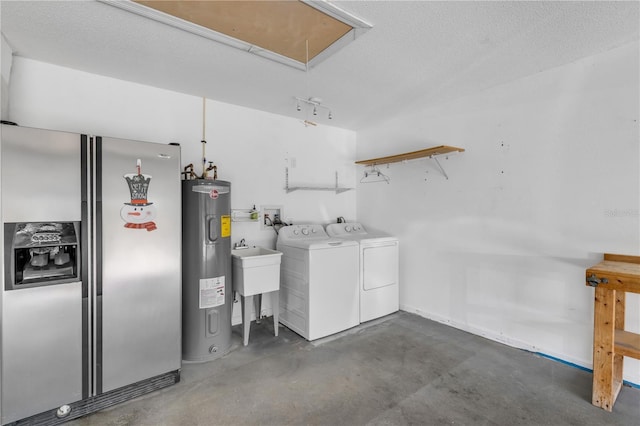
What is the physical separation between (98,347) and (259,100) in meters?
2.59

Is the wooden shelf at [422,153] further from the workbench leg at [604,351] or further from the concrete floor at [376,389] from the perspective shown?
the concrete floor at [376,389]

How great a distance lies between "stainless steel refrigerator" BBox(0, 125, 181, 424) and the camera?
1.69 meters

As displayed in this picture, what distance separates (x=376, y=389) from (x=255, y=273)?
56.1 inches

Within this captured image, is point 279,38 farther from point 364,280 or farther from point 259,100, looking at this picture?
point 364,280

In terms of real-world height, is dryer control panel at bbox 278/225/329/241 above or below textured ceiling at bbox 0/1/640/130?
below

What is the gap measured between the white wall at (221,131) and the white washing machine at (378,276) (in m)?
0.95

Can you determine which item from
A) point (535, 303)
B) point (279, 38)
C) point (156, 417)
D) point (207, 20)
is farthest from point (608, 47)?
point (156, 417)

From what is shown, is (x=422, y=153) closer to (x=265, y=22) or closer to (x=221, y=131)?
(x=265, y=22)

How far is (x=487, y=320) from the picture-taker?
2898mm

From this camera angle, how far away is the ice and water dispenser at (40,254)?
1681mm

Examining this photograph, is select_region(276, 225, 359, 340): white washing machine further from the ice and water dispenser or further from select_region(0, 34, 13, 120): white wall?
select_region(0, 34, 13, 120): white wall

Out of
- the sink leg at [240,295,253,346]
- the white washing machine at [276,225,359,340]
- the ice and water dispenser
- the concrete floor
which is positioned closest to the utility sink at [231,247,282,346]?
the sink leg at [240,295,253,346]

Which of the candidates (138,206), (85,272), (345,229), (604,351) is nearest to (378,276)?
(345,229)

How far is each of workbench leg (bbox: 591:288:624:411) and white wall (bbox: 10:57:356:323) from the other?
9.39 feet
